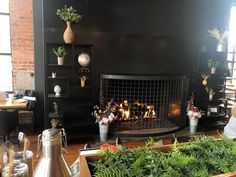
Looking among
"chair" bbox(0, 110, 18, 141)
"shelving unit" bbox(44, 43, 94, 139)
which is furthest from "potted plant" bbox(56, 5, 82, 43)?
"chair" bbox(0, 110, 18, 141)

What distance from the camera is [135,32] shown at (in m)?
4.12

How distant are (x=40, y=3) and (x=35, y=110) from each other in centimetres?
205

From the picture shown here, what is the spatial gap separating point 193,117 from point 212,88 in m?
0.91

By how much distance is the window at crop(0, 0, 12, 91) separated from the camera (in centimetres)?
436

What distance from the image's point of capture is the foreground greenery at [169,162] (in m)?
0.88

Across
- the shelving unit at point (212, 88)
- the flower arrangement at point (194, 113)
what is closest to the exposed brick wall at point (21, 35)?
the flower arrangement at point (194, 113)

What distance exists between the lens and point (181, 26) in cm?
439

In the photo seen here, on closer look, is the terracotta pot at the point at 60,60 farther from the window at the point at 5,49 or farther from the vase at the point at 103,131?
the window at the point at 5,49

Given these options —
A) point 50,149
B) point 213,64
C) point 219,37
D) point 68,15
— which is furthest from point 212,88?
point 50,149

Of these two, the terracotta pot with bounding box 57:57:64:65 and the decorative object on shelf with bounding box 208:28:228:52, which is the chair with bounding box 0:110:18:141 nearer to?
the terracotta pot with bounding box 57:57:64:65

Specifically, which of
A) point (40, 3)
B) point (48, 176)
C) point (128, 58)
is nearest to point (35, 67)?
point (40, 3)

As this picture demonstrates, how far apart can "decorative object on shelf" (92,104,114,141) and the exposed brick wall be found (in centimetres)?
169

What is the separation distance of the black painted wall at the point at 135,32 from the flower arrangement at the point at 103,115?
0.54 metres

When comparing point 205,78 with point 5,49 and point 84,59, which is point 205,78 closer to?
point 84,59
